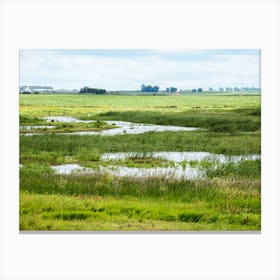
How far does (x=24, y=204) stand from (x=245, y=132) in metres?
3.22

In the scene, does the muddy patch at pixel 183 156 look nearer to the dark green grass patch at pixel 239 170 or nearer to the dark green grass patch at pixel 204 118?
the dark green grass patch at pixel 239 170

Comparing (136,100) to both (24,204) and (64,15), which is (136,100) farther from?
(24,204)

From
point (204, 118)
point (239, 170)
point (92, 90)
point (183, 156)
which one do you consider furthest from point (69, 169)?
point (239, 170)

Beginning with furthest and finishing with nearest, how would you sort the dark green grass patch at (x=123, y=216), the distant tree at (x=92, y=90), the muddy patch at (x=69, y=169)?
the distant tree at (x=92, y=90)
the muddy patch at (x=69, y=169)
the dark green grass patch at (x=123, y=216)

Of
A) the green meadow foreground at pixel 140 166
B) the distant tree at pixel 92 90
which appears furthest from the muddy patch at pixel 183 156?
the distant tree at pixel 92 90

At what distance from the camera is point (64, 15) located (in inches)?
350

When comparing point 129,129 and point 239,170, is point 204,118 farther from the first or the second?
point 129,129

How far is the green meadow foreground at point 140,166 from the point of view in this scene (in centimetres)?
885

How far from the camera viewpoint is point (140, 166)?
361 inches

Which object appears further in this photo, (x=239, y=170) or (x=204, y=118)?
(x=204, y=118)

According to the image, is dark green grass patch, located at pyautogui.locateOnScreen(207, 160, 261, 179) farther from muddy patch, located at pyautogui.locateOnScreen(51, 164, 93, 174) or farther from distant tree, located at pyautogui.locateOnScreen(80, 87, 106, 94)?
distant tree, located at pyautogui.locateOnScreen(80, 87, 106, 94)

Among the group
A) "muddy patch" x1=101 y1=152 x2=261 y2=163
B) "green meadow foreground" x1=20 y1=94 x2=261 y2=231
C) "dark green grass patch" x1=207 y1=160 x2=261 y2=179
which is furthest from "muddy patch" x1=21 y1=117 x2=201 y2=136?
"dark green grass patch" x1=207 y1=160 x2=261 y2=179

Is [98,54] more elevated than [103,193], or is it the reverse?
[98,54]
